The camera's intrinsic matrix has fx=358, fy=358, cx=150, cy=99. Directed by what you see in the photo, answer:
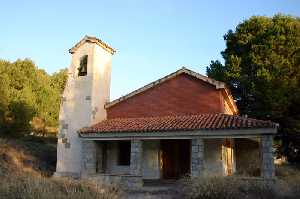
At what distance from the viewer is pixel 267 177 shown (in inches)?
574

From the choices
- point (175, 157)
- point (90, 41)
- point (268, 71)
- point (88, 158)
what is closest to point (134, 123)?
point (88, 158)

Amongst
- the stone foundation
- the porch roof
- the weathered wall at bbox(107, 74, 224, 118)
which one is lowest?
the stone foundation

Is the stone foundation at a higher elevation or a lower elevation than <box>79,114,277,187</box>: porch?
lower

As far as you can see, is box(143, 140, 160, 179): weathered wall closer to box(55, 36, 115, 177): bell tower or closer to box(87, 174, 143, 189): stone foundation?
box(87, 174, 143, 189): stone foundation

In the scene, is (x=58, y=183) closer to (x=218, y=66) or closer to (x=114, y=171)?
(x=114, y=171)

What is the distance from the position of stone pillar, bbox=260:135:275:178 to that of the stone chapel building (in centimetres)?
187

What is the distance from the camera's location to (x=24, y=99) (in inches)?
1085

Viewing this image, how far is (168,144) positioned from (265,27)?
Answer: 14.3m

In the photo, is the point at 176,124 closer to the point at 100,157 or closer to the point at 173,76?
the point at 173,76

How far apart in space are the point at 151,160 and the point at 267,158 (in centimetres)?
657

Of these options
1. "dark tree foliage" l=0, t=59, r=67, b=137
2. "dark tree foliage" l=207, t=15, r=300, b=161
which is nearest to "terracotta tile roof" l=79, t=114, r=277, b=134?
"dark tree foliage" l=207, t=15, r=300, b=161

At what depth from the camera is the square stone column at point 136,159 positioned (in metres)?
16.8

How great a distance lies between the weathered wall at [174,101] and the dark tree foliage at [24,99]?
9019mm

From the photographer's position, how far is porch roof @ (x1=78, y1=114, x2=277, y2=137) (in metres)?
15.5
